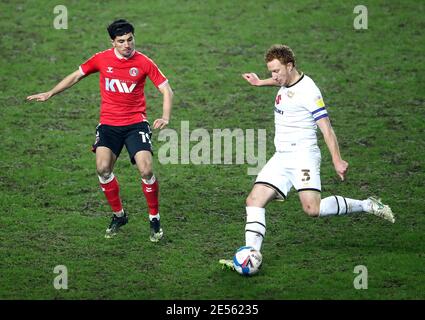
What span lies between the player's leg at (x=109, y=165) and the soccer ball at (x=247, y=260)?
91.5 inches

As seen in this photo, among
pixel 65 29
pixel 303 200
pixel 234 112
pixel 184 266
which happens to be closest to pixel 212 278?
pixel 184 266

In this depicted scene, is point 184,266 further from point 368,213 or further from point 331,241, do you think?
point 368,213

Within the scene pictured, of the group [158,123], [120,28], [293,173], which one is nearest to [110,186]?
[158,123]

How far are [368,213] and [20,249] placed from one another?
5062 millimetres

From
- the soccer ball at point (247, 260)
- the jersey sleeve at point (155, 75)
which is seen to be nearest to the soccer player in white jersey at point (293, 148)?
the soccer ball at point (247, 260)

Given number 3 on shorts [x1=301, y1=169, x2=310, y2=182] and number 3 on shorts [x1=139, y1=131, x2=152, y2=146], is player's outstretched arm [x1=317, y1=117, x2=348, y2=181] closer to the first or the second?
number 3 on shorts [x1=301, y1=169, x2=310, y2=182]

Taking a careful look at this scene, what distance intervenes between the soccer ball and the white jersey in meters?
1.49

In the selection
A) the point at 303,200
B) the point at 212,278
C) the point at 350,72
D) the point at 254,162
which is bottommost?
the point at 212,278

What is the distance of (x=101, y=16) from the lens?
22.2m

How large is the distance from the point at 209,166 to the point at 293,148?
406 centimetres

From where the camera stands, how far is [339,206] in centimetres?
1268

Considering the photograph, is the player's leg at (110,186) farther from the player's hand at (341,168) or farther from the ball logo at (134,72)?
the player's hand at (341,168)

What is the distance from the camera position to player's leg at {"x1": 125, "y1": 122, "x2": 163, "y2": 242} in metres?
13.2

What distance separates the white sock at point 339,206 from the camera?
494 inches
